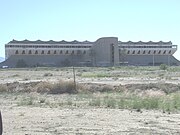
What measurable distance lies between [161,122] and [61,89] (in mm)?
22185

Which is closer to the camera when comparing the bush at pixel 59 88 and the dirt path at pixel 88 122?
the dirt path at pixel 88 122

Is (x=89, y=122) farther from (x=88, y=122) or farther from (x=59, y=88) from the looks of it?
(x=59, y=88)

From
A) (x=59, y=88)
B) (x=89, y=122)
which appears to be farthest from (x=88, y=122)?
(x=59, y=88)

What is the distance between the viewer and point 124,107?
945 inches

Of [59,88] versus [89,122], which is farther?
[59,88]

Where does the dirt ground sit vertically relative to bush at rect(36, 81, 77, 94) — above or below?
below

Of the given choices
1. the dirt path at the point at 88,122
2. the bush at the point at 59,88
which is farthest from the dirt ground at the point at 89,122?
the bush at the point at 59,88

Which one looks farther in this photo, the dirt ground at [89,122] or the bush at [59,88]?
the bush at [59,88]

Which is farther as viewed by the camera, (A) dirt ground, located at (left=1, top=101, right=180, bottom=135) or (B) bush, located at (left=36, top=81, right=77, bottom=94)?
(B) bush, located at (left=36, top=81, right=77, bottom=94)

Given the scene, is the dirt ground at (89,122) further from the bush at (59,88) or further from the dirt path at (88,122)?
the bush at (59,88)

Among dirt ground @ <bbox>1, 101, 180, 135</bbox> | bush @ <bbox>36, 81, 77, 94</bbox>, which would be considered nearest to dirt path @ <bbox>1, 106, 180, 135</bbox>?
dirt ground @ <bbox>1, 101, 180, 135</bbox>

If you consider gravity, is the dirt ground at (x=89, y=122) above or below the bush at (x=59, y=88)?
below

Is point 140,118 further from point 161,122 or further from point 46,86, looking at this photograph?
point 46,86

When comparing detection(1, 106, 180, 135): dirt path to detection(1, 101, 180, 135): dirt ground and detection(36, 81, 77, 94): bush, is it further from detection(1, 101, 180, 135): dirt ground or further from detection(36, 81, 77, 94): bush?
detection(36, 81, 77, 94): bush
